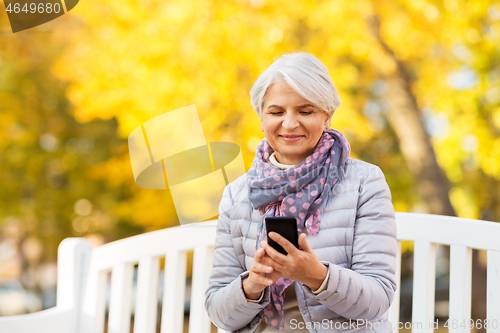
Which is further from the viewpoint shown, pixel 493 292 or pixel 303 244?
pixel 493 292

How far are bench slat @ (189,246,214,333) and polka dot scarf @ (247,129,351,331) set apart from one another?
514 mm

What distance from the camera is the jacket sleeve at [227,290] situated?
1.30 metres

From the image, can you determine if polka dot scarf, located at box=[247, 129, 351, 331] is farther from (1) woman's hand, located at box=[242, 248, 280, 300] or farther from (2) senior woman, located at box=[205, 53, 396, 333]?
(1) woman's hand, located at box=[242, 248, 280, 300]

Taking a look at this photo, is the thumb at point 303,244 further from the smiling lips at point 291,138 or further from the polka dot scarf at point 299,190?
the smiling lips at point 291,138

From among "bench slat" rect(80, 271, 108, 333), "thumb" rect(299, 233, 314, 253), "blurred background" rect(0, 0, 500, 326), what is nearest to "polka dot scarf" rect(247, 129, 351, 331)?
"thumb" rect(299, 233, 314, 253)

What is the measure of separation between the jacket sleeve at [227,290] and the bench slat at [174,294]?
428mm

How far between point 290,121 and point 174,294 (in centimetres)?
97

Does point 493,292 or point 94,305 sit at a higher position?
point 493,292

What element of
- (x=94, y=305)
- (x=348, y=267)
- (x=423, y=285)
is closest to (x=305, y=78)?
(x=348, y=267)

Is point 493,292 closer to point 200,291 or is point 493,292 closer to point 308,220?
point 308,220

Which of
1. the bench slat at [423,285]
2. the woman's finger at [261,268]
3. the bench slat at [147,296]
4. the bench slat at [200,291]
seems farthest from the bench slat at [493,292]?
the bench slat at [147,296]

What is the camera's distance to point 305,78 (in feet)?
4.34

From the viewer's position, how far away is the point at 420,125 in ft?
14.4

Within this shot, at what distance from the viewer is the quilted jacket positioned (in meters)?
1.22
